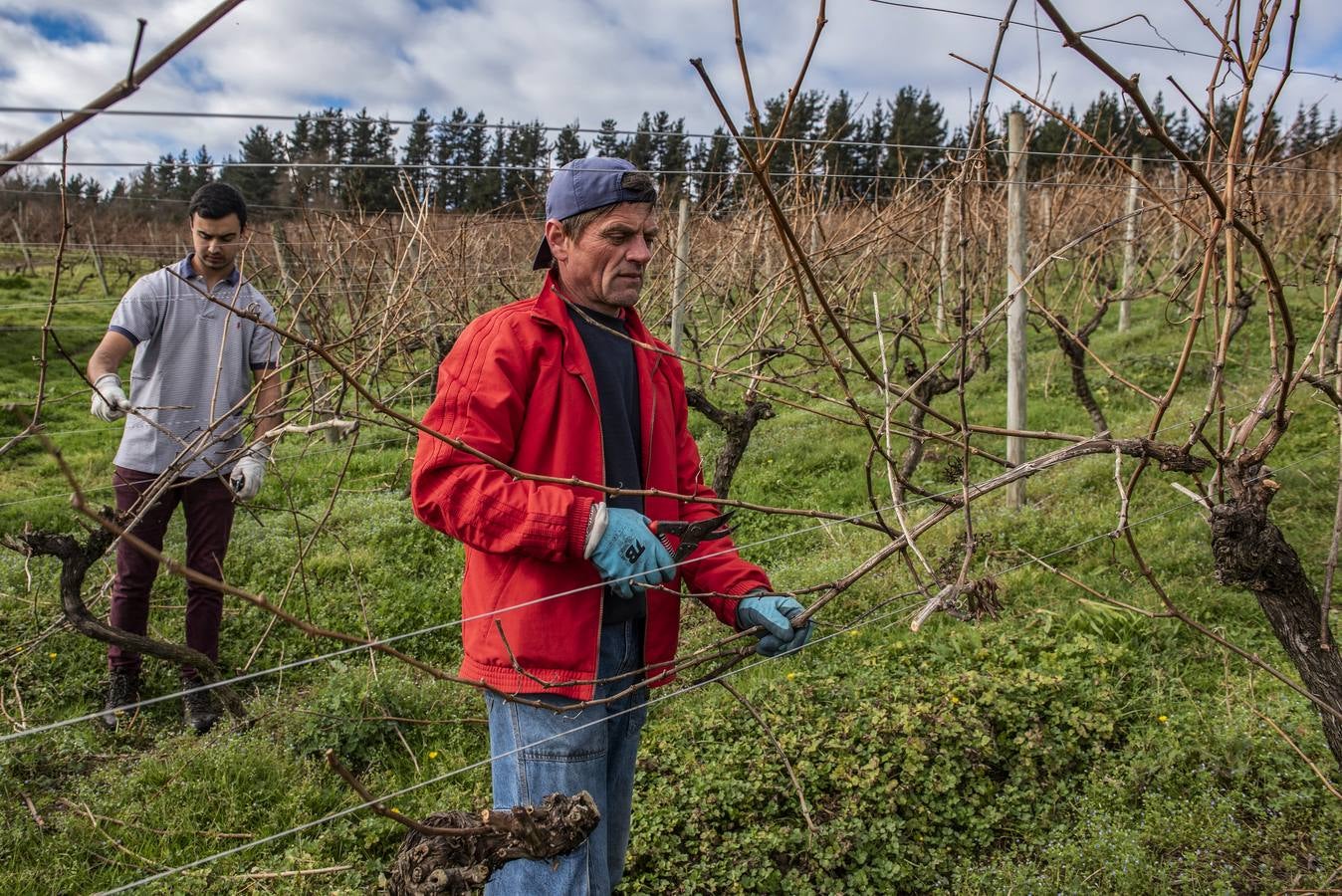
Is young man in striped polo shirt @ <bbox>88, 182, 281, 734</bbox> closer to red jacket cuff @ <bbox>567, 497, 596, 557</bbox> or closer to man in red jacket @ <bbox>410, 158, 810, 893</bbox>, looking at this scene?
man in red jacket @ <bbox>410, 158, 810, 893</bbox>

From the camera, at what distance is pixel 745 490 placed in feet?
20.6

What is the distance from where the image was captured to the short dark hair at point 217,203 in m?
3.10

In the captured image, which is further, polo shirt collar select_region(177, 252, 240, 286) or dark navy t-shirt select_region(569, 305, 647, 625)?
polo shirt collar select_region(177, 252, 240, 286)

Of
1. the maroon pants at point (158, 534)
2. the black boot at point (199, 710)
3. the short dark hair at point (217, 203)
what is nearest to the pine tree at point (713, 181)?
the short dark hair at point (217, 203)

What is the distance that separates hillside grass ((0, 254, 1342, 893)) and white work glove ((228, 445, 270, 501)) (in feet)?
1.48

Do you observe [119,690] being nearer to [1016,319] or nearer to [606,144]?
[606,144]

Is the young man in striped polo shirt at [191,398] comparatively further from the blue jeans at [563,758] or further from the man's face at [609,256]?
the blue jeans at [563,758]

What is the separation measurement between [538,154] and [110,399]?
4379 mm

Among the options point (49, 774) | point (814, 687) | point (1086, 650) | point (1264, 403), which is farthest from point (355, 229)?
point (1264, 403)

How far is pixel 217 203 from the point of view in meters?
3.12

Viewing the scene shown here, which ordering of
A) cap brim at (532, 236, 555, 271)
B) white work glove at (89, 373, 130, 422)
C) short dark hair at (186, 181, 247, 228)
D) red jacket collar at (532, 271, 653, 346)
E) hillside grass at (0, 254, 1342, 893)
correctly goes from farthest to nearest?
short dark hair at (186, 181, 247, 228) → white work glove at (89, 373, 130, 422) → hillside grass at (0, 254, 1342, 893) → cap brim at (532, 236, 555, 271) → red jacket collar at (532, 271, 653, 346)

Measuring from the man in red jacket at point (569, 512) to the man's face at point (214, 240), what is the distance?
66.7 inches

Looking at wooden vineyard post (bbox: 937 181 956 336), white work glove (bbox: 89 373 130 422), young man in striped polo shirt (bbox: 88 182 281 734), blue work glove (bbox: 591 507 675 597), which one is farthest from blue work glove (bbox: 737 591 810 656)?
white work glove (bbox: 89 373 130 422)

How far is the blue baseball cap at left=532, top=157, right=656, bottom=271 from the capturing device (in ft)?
6.09
